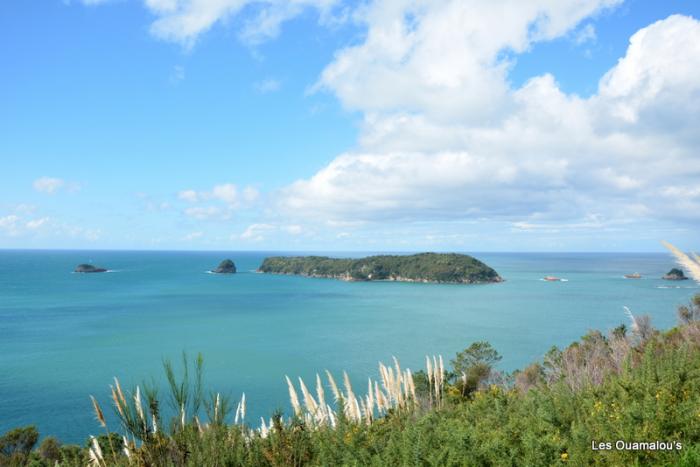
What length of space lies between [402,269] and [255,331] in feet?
233

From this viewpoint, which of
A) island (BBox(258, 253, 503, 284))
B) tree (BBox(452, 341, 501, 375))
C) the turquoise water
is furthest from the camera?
island (BBox(258, 253, 503, 284))

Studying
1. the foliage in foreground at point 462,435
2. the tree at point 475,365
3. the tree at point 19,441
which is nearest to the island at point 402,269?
the tree at point 475,365

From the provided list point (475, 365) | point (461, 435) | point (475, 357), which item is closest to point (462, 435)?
point (461, 435)

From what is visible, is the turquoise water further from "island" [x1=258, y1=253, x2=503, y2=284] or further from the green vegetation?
the green vegetation

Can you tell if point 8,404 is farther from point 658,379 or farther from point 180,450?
point 658,379

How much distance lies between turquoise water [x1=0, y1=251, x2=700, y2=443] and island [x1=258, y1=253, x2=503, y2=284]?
54.6 feet

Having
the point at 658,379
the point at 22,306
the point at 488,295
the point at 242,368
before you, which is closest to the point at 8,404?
the point at 242,368

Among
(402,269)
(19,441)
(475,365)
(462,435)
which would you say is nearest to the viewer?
(462,435)

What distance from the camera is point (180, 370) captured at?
112 ft

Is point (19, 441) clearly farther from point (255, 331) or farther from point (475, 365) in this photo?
point (255, 331)

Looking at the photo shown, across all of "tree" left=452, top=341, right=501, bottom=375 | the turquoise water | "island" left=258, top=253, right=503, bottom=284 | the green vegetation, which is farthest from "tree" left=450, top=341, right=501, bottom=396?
"island" left=258, top=253, right=503, bottom=284

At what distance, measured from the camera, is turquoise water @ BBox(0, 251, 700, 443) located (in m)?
28.2

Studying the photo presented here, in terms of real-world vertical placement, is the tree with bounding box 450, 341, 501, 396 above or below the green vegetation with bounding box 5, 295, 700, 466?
below

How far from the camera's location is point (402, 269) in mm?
114750
